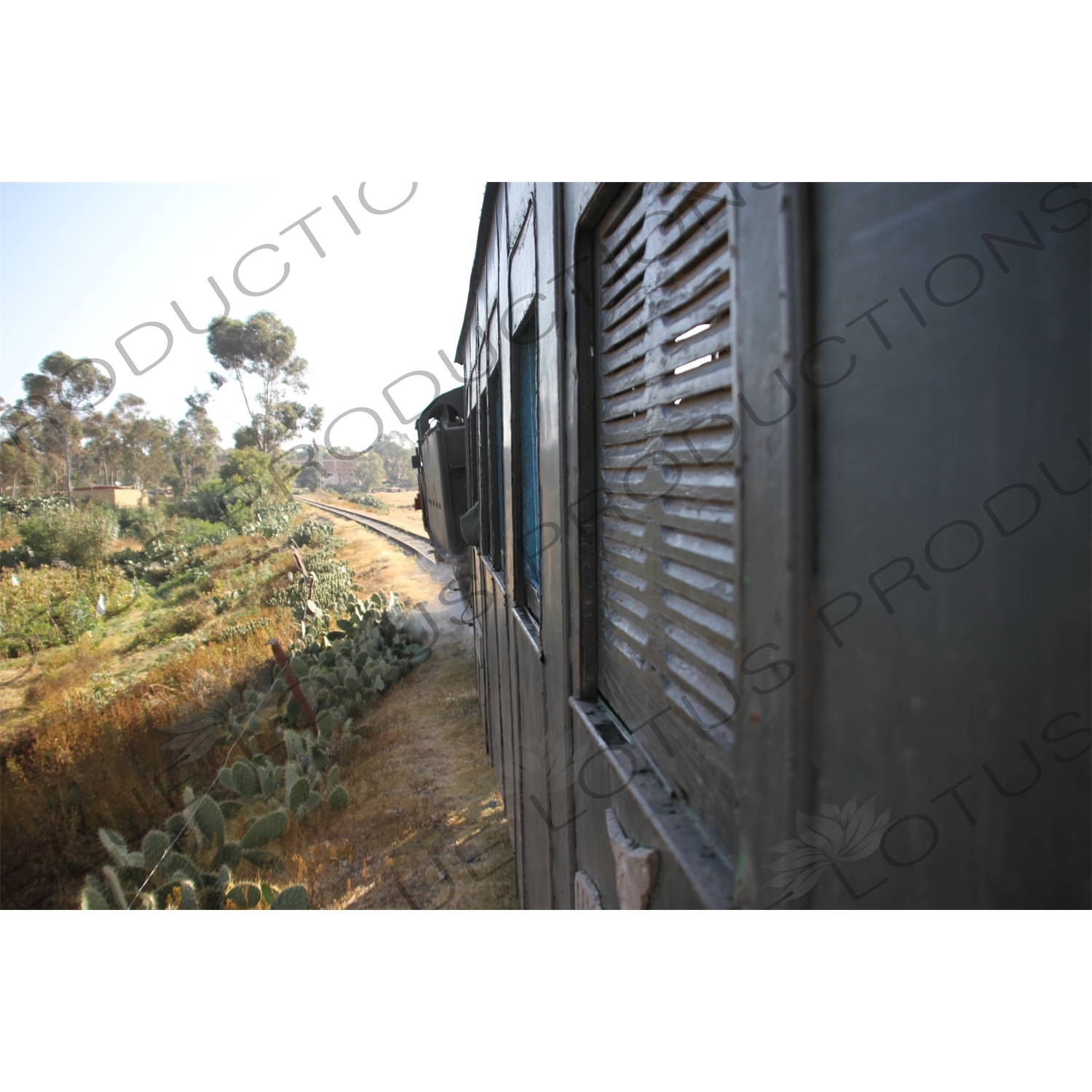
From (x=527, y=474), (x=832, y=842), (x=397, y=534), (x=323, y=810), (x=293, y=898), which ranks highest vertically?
(x=527, y=474)

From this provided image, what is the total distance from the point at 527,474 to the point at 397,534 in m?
23.9

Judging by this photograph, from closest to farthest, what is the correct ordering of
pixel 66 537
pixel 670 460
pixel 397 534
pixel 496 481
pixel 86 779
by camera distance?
pixel 670 460
pixel 496 481
pixel 86 779
pixel 66 537
pixel 397 534

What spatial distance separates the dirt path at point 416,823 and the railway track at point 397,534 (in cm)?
602

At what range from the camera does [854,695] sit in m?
0.76

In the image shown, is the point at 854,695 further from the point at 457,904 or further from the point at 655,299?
the point at 457,904

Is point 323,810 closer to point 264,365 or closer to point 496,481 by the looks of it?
point 496,481

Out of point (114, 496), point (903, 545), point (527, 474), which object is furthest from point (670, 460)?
point (114, 496)

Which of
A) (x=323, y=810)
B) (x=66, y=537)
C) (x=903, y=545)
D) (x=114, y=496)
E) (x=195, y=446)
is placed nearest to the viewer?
(x=903, y=545)

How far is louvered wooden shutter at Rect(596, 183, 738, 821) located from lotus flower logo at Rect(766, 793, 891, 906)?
0.76ft

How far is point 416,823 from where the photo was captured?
17.3 feet

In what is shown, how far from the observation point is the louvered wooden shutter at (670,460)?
3.41ft

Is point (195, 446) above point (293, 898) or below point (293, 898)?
above

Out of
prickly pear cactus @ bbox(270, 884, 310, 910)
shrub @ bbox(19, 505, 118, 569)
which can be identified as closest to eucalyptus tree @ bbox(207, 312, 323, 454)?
shrub @ bbox(19, 505, 118, 569)

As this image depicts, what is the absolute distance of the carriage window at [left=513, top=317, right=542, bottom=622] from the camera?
3.14 meters
